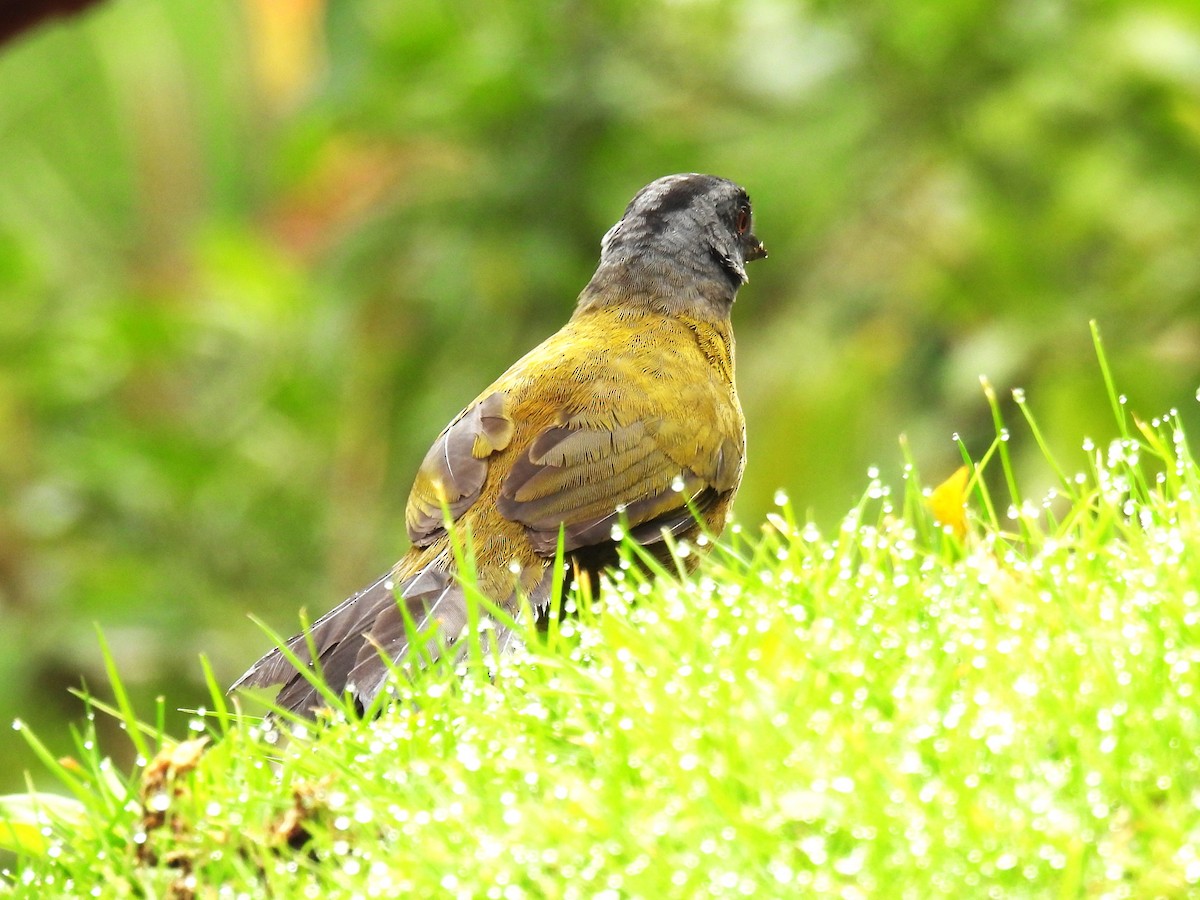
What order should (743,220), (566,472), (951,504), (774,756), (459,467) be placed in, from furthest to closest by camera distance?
(743,220) → (459,467) → (566,472) → (951,504) → (774,756)

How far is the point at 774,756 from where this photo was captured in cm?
226

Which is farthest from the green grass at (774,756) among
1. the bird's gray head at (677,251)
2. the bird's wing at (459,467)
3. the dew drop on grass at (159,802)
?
the bird's gray head at (677,251)

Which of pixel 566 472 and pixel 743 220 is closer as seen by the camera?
pixel 566 472

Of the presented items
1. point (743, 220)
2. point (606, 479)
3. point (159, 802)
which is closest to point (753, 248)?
point (743, 220)

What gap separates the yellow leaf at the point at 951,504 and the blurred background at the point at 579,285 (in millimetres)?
2127

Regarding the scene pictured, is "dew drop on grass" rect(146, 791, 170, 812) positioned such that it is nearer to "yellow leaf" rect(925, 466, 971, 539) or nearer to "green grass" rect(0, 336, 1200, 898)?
"green grass" rect(0, 336, 1200, 898)

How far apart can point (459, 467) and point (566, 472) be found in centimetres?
29

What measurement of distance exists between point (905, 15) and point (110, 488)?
153 inches

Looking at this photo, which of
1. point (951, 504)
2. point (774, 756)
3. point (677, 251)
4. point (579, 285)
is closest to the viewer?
point (774, 756)

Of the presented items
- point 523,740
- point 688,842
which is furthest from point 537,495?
point 688,842

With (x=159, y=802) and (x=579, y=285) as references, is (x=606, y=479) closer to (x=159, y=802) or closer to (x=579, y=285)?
(x=159, y=802)

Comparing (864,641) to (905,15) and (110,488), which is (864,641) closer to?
(905,15)

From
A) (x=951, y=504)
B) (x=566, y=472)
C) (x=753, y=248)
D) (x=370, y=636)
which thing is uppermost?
(x=753, y=248)

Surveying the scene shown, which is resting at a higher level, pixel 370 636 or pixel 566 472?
pixel 566 472
